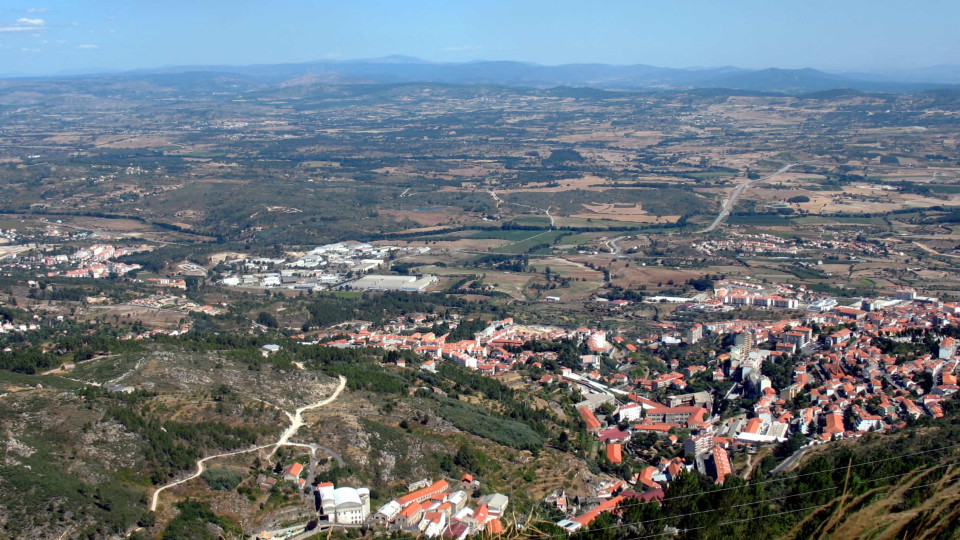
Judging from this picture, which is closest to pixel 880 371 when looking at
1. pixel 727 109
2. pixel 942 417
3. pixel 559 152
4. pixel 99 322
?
pixel 942 417

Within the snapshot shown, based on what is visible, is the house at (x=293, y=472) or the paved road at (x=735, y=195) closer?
the house at (x=293, y=472)

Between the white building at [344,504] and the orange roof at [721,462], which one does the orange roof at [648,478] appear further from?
the white building at [344,504]

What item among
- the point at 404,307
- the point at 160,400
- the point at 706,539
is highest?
the point at 706,539

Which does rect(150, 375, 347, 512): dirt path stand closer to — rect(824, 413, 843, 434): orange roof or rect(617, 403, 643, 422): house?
rect(617, 403, 643, 422): house

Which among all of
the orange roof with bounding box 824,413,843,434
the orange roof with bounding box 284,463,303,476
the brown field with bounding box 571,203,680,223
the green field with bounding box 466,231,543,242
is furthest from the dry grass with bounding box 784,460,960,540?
the brown field with bounding box 571,203,680,223

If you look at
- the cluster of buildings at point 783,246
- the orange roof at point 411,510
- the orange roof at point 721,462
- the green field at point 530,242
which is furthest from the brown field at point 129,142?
the orange roof at point 411,510

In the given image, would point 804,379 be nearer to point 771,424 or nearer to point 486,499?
point 771,424

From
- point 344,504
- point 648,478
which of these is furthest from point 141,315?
point 648,478
